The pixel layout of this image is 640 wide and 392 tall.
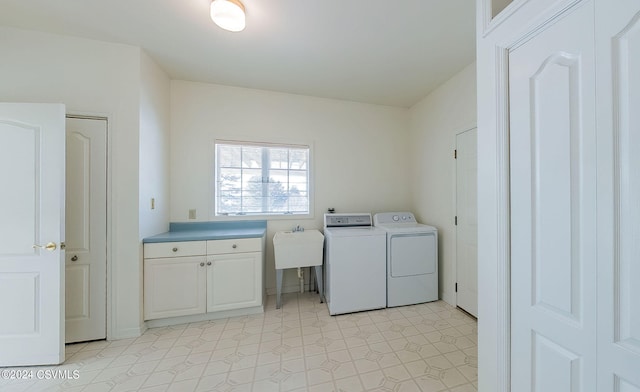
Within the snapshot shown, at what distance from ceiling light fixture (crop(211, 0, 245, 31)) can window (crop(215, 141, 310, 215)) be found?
140cm

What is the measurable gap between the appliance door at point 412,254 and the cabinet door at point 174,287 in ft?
6.64

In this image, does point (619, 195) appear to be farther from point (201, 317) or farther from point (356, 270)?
point (201, 317)

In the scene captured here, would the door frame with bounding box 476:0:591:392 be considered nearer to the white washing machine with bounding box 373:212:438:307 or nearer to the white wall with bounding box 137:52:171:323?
the white washing machine with bounding box 373:212:438:307

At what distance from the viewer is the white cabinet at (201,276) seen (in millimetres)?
2088

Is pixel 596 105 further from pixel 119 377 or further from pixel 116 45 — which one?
pixel 116 45

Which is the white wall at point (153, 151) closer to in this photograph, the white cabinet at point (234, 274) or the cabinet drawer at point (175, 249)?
the cabinet drawer at point (175, 249)

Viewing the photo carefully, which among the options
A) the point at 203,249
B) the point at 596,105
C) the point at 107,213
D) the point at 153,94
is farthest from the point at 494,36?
the point at 107,213

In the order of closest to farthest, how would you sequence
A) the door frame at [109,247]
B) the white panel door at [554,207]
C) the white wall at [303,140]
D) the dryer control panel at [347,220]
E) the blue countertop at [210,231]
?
the white panel door at [554,207]
the door frame at [109,247]
the blue countertop at [210,231]
the white wall at [303,140]
the dryer control panel at [347,220]

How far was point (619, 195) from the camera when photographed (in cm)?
66

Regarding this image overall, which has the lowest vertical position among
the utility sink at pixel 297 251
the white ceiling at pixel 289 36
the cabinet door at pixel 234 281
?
the cabinet door at pixel 234 281

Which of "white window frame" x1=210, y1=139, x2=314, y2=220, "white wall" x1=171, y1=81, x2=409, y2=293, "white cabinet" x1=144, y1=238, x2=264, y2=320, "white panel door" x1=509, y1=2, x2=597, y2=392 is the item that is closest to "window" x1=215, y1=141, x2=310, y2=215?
"white window frame" x1=210, y1=139, x2=314, y2=220

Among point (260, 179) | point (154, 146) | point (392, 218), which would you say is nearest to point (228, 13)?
point (154, 146)

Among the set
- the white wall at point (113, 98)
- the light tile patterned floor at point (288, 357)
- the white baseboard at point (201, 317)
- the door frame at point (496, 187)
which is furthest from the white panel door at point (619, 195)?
the white wall at point (113, 98)

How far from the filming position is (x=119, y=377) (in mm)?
1528
